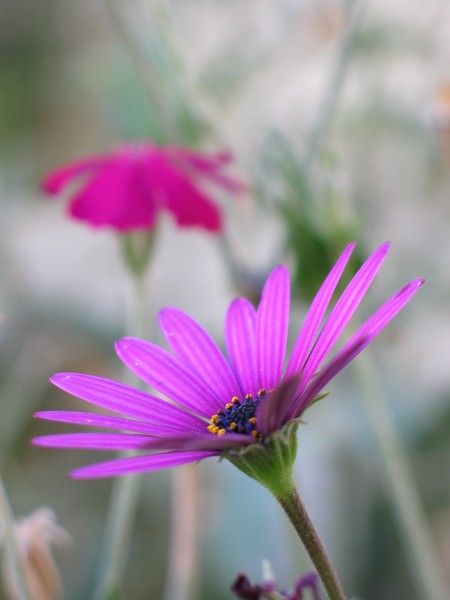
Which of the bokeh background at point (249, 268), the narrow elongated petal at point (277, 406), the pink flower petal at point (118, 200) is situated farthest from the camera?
the bokeh background at point (249, 268)

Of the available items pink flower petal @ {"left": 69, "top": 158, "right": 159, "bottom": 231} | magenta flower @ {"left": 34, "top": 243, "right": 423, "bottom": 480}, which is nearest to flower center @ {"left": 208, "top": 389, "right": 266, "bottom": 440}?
magenta flower @ {"left": 34, "top": 243, "right": 423, "bottom": 480}

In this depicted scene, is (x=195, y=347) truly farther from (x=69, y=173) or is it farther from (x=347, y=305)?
(x=69, y=173)

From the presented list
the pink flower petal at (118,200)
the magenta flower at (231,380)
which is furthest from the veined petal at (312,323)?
the pink flower petal at (118,200)

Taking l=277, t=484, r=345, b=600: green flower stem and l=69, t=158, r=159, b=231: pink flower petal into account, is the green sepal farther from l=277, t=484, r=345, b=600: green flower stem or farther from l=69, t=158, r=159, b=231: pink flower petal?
l=69, t=158, r=159, b=231: pink flower petal

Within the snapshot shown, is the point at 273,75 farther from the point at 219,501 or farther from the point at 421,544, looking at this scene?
the point at 421,544

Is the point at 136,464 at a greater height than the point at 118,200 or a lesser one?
lesser

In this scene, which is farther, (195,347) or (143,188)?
(143,188)

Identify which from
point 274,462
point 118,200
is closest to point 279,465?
point 274,462

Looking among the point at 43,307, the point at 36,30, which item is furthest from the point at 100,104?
the point at 43,307

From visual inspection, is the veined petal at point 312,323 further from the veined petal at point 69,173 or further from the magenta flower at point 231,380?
the veined petal at point 69,173
